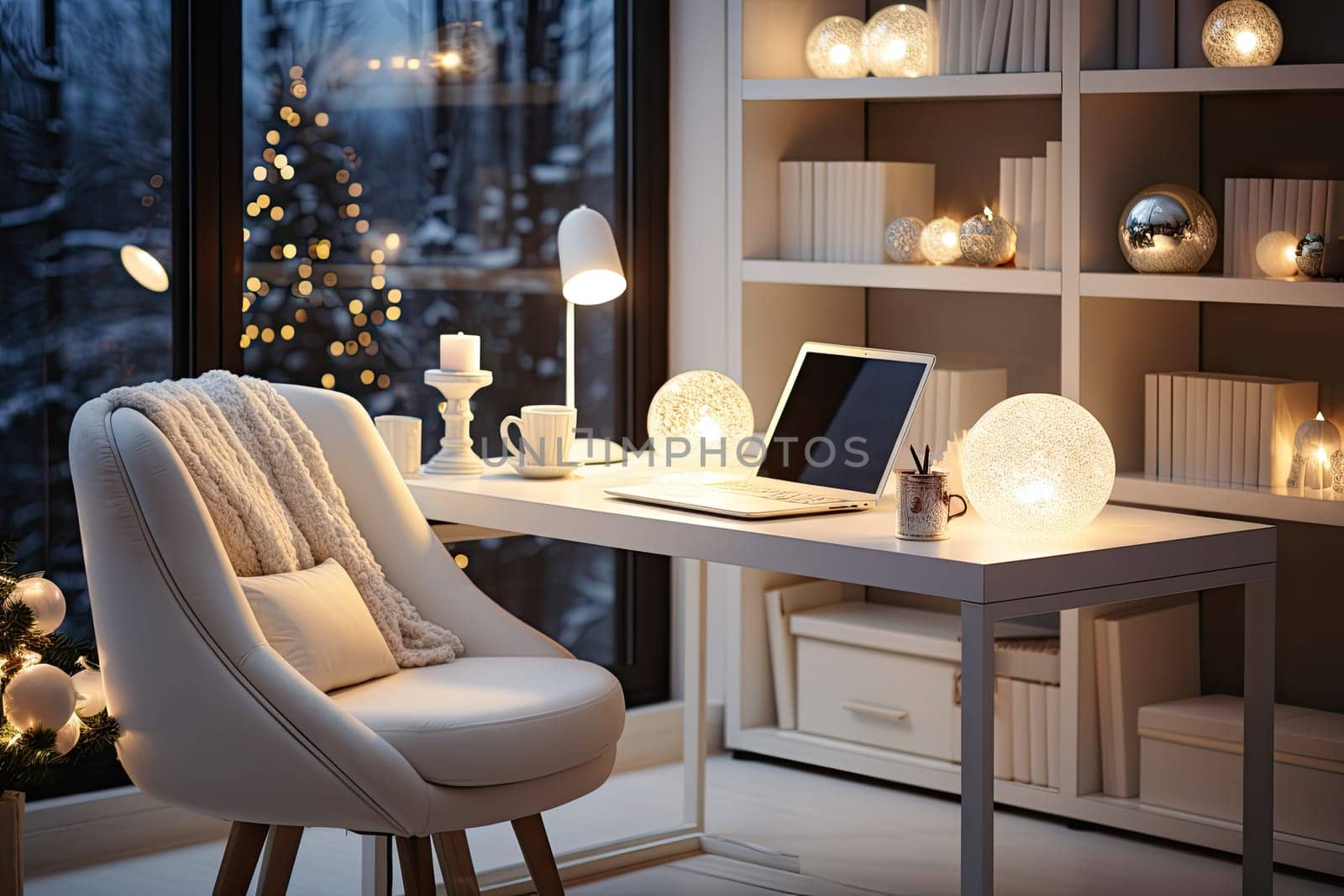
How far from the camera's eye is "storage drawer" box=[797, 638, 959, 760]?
3678 millimetres

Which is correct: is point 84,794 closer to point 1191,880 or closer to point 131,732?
point 131,732

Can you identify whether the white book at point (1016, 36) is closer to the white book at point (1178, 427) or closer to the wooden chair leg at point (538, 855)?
the white book at point (1178, 427)

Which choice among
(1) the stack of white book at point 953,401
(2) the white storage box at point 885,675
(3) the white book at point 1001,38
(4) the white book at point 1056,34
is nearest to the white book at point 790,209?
(1) the stack of white book at point 953,401

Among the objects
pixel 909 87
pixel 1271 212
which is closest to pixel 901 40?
pixel 909 87

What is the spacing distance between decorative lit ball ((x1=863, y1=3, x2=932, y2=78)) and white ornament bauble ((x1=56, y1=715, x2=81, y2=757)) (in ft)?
6.87

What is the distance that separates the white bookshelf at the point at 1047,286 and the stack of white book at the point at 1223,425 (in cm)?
7

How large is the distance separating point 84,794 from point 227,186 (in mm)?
1149

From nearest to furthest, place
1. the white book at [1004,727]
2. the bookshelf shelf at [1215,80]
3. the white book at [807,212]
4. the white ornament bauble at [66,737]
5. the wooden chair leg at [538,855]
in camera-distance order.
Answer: the white ornament bauble at [66,737] < the wooden chair leg at [538,855] < the bookshelf shelf at [1215,80] < the white book at [1004,727] < the white book at [807,212]

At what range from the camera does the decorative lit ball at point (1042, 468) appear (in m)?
2.50

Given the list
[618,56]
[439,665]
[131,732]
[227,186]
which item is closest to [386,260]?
[227,186]

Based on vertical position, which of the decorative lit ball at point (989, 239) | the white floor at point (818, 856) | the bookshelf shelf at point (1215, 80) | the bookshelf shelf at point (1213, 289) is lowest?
the white floor at point (818, 856)

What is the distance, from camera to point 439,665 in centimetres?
276

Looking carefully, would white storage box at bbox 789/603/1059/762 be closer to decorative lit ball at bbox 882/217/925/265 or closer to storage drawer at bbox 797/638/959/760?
storage drawer at bbox 797/638/959/760

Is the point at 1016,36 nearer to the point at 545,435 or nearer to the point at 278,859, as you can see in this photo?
the point at 545,435
